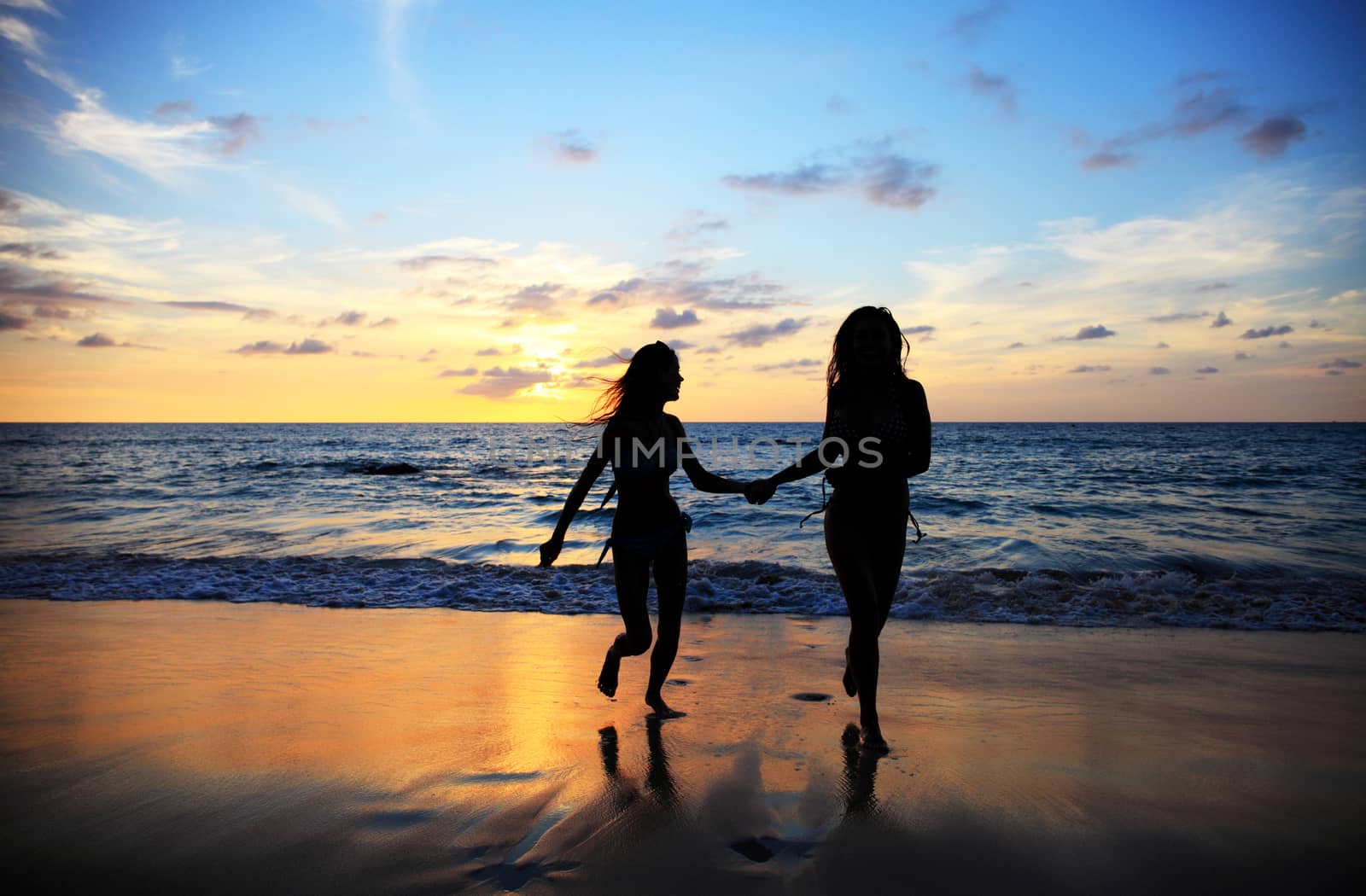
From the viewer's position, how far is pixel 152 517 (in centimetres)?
1638

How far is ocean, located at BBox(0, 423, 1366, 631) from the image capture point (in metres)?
8.20

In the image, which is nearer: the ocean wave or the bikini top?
the bikini top

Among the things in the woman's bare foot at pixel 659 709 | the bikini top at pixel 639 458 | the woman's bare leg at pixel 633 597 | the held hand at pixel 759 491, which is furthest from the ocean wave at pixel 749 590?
the bikini top at pixel 639 458

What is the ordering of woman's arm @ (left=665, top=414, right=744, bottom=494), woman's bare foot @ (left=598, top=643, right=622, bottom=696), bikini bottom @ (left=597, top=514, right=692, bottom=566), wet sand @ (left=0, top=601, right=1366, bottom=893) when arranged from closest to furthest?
Answer: 1. wet sand @ (left=0, top=601, right=1366, bottom=893)
2. bikini bottom @ (left=597, top=514, right=692, bottom=566)
3. woman's arm @ (left=665, top=414, right=744, bottom=494)
4. woman's bare foot @ (left=598, top=643, right=622, bottom=696)

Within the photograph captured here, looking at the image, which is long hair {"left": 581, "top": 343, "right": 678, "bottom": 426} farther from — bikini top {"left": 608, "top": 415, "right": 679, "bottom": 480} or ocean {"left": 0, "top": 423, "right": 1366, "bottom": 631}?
ocean {"left": 0, "top": 423, "right": 1366, "bottom": 631}

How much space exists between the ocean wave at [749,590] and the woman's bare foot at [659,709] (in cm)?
348

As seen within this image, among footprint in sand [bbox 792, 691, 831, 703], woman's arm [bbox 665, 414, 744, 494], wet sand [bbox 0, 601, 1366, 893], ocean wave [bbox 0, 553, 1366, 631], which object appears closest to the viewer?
wet sand [bbox 0, 601, 1366, 893]

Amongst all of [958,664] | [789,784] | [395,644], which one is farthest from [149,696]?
[958,664]

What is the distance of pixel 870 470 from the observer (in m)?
3.83

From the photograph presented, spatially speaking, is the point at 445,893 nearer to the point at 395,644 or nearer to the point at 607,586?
the point at 395,644

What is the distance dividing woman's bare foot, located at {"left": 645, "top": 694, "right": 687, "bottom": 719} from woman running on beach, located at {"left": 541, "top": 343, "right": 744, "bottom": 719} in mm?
376

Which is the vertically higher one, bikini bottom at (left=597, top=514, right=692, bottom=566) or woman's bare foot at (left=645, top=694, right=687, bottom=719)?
bikini bottom at (left=597, top=514, right=692, bottom=566)

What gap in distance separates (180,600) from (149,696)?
4.17 meters

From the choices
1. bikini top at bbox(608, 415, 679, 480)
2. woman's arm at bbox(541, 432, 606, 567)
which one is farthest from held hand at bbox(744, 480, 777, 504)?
woman's arm at bbox(541, 432, 606, 567)
